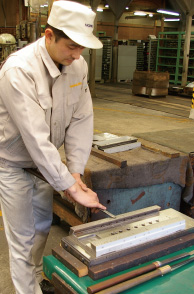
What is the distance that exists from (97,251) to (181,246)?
397 millimetres

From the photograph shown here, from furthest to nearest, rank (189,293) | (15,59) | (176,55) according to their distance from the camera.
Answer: (176,55) → (15,59) → (189,293)

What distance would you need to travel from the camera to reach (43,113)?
1.80 m

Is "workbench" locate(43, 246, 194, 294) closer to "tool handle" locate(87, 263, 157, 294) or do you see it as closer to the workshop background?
"tool handle" locate(87, 263, 157, 294)

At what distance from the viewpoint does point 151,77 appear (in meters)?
10.6

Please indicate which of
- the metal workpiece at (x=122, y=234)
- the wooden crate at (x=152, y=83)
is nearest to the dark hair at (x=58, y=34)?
the metal workpiece at (x=122, y=234)

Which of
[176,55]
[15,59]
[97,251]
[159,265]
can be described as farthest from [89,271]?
[176,55]

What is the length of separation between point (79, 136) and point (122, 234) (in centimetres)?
82

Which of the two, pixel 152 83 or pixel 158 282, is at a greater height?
pixel 152 83

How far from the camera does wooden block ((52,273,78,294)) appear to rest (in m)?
1.36

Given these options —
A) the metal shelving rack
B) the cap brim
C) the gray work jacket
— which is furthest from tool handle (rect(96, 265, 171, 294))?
the metal shelving rack

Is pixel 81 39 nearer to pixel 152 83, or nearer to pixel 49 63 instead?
pixel 49 63

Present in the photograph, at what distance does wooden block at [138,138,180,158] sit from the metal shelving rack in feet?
34.3

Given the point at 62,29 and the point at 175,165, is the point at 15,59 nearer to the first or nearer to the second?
the point at 62,29

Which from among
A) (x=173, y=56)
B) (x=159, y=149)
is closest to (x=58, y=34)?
(x=159, y=149)
